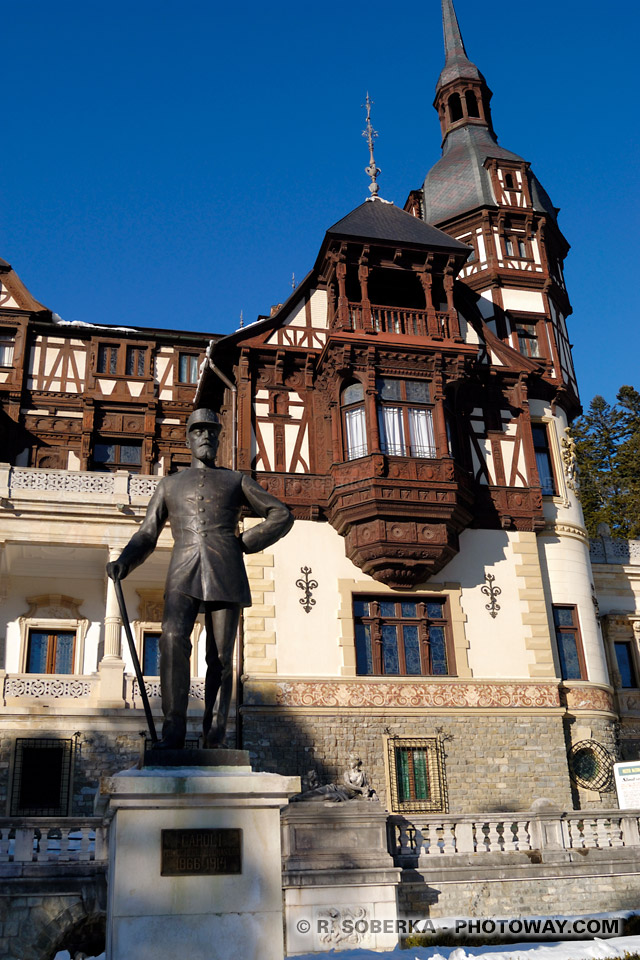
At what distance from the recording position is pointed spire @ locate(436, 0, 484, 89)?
37.4 metres

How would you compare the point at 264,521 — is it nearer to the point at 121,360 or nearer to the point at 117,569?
the point at 117,569

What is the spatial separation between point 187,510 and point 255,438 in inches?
653

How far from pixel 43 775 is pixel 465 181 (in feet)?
76.5

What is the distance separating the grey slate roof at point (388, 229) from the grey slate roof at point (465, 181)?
5.04m

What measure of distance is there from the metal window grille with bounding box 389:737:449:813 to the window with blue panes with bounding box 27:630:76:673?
930 centimetres

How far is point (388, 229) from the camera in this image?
2603 centimetres

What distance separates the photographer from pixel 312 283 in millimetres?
26156

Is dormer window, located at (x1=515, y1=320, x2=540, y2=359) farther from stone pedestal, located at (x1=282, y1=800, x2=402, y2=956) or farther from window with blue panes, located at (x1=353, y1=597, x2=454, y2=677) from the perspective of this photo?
stone pedestal, located at (x1=282, y1=800, x2=402, y2=956)

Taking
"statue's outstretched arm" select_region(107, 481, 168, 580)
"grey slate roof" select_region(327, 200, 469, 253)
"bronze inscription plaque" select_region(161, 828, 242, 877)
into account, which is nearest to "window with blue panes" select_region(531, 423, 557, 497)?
"grey slate roof" select_region(327, 200, 469, 253)

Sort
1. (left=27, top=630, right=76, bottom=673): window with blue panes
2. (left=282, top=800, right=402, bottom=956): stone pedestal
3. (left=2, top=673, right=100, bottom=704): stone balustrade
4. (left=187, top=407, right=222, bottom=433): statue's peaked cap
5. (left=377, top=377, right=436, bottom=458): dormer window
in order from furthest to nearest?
1. (left=27, top=630, right=76, bottom=673): window with blue panes
2. (left=377, top=377, right=436, bottom=458): dormer window
3. (left=2, top=673, right=100, bottom=704): stone balustrade
4. (left=282, top=800, right=402, bottom=956): stone pedestal
5. (left=187, top=407, right=222, bottom=433): statue's peaked cap

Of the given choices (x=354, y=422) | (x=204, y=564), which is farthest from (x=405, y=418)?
(x=204, y=564)

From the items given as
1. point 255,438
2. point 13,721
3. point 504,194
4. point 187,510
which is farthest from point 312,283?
point 187,510

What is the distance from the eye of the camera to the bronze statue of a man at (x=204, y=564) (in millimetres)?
7160
